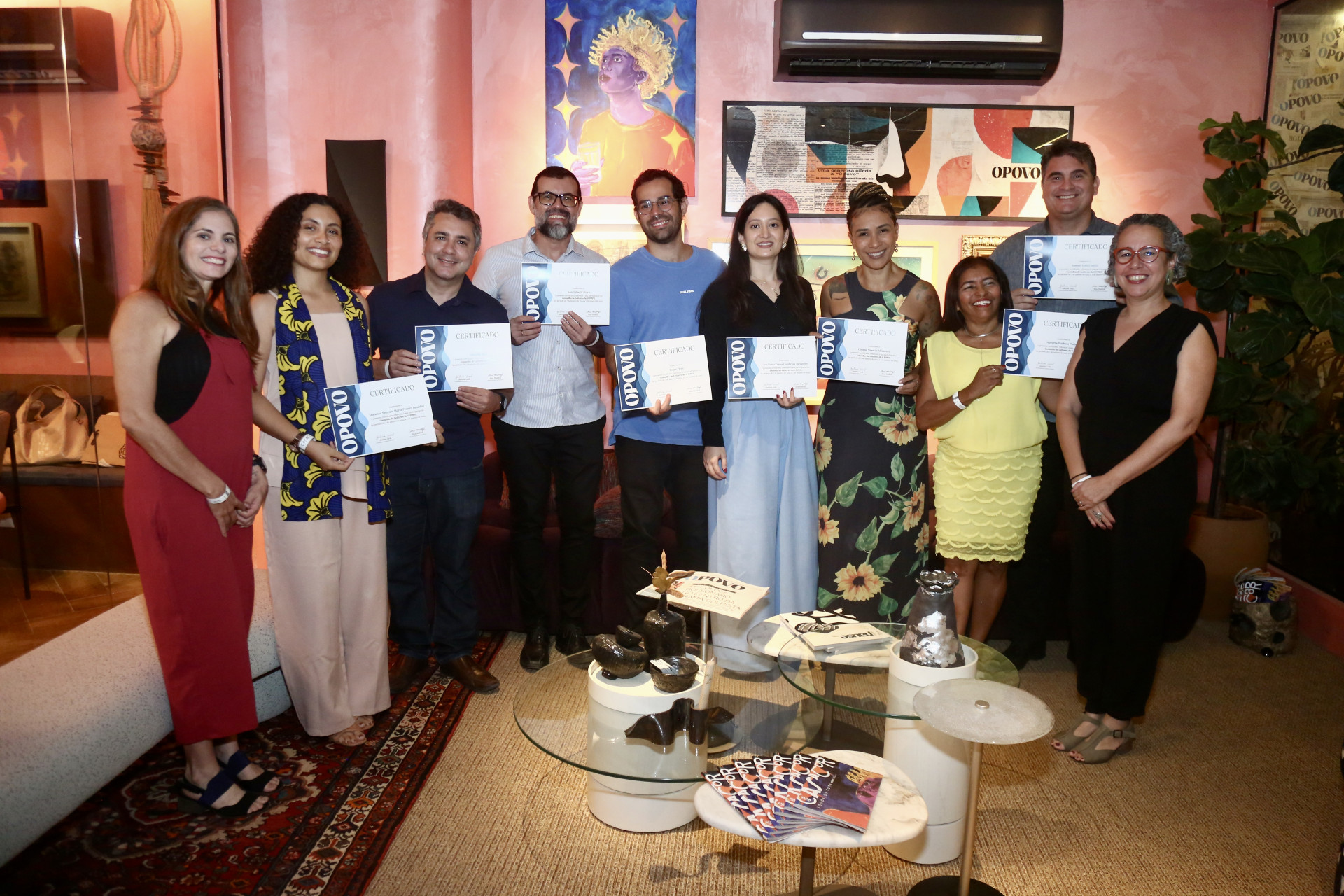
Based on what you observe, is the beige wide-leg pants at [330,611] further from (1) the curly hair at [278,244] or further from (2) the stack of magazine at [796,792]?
(2) the stack of magazine at [796,792]

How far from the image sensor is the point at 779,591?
3.19 meters

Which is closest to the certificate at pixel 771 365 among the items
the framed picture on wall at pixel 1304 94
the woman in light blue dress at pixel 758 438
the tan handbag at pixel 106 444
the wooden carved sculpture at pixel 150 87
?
the woman in light blue dress at pixel 758 438

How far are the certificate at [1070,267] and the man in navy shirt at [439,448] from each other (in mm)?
2017

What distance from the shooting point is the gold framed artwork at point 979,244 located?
4.78m

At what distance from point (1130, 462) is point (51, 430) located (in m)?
4.55

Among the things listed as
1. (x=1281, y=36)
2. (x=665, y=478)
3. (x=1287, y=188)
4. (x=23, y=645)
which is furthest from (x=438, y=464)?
(x=1281, y=36)

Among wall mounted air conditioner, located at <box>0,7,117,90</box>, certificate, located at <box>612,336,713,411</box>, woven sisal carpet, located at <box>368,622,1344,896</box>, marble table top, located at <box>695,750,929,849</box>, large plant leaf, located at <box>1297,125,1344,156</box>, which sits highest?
wall mounted air conditioner, located at <box>0,7,117,90</box>

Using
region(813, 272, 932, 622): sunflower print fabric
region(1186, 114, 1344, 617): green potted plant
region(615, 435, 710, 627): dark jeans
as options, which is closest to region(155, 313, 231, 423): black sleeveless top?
region(615, 435, 710, 627): dark jeans

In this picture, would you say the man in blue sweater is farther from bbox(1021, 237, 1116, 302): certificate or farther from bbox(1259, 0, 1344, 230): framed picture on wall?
bbox(1259, 0, 1344, 230): framed picture on wall

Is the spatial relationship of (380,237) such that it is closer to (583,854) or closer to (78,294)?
(78,294)

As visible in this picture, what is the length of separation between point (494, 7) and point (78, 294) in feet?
8.22

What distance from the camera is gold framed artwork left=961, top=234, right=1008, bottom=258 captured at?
4.78 meters

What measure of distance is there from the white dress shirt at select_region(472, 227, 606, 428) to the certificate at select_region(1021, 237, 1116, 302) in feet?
5.44

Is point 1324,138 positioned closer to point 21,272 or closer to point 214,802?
point 214,802
